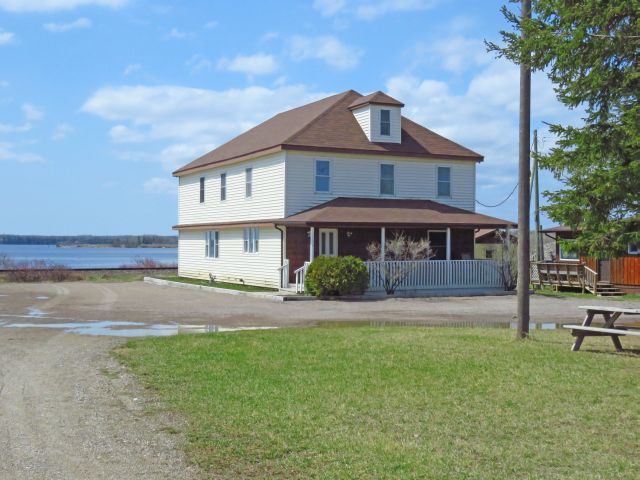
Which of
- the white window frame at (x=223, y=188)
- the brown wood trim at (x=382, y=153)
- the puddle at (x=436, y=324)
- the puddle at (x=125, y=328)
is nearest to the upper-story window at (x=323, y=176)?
the brown wood trim at (x=382, y=153)

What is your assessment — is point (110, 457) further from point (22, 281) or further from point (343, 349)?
point (22, 281)

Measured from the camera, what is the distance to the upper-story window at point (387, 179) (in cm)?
3341

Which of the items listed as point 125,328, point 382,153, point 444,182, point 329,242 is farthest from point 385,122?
point 125,328

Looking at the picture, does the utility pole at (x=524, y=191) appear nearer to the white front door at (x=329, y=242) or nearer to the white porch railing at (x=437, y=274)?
the white porch railing at (x=437, y=274)

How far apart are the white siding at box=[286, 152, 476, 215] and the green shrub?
4.53 metres

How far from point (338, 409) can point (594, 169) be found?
6.36 metres

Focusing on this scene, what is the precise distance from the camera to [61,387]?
10523mm

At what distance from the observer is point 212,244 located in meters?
38.5

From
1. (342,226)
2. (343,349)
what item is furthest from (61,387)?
(342,226)

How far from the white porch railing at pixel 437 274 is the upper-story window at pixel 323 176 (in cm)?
469

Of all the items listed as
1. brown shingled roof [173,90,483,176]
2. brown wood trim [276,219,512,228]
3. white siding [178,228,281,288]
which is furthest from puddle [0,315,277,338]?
brown shingled roof [173,90,483,176]

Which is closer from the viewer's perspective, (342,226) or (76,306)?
(76,306)

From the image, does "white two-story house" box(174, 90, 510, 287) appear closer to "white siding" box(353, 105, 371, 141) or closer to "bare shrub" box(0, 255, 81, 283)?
"white siding" box(353, 105, 371, 141)

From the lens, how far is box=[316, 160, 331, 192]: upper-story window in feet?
105
